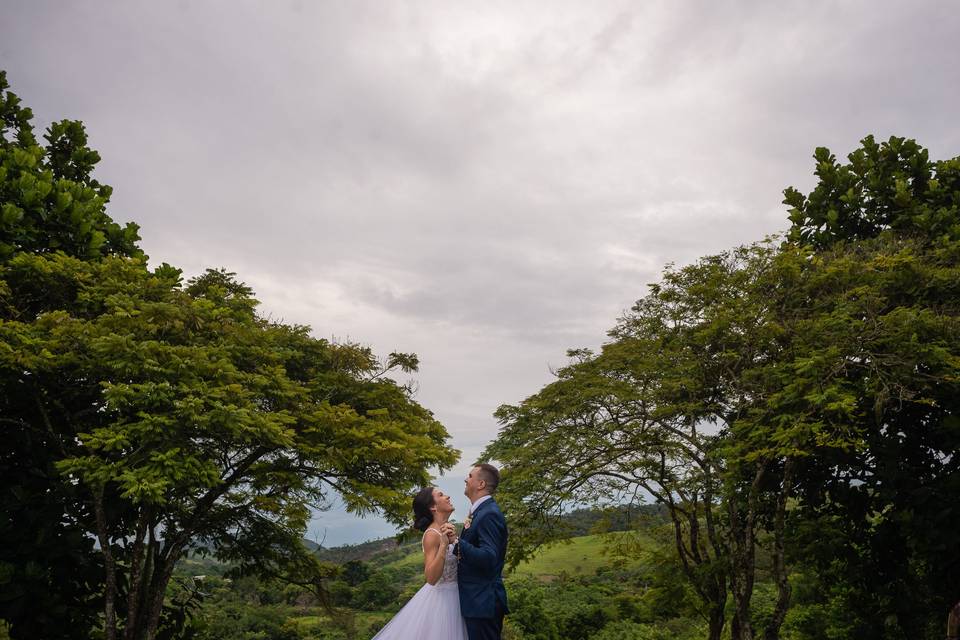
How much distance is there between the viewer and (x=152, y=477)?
9.05 m

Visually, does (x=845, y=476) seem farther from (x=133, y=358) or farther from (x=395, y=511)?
(x=133, y=358)

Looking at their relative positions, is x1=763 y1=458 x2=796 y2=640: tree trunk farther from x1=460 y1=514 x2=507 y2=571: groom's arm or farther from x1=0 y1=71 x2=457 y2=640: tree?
x1=460 y1=514 x2=507 y2=571: groom's arm

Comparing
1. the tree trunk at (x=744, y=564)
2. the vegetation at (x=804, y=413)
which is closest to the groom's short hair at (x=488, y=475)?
the vegetation at (x=804, y=413)

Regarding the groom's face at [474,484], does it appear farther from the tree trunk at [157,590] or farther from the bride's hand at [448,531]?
the tree trunk at [157,590]

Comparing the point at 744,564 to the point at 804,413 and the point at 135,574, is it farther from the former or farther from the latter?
the point at 135,574

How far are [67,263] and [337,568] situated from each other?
394 inches

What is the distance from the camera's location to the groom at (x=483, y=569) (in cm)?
446

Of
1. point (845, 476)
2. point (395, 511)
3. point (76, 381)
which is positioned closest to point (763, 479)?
point (845, 476)

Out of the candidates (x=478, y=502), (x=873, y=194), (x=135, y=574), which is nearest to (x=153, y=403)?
(x=135, y=574)

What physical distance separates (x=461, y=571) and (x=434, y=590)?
421 millimetres

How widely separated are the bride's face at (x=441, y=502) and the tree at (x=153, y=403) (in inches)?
228

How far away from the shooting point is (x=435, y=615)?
187 inches

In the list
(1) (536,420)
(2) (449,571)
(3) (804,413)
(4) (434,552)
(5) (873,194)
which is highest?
(5) (873,194)

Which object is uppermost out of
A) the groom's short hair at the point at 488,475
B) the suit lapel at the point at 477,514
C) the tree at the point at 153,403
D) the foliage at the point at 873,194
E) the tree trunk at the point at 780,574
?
the foliage at the point at 873,194
